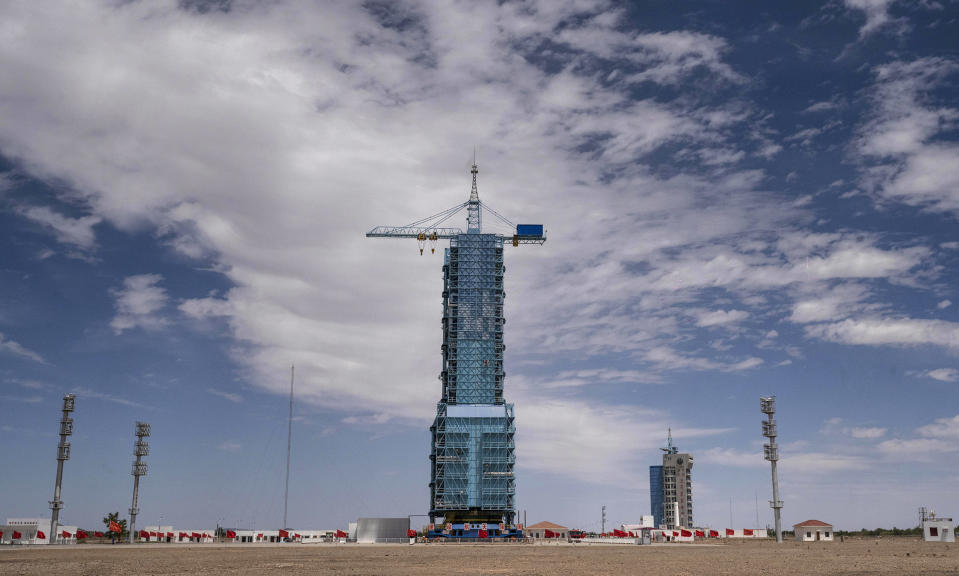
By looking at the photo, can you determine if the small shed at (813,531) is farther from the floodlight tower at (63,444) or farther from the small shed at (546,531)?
the floodlight tower at (63,444)

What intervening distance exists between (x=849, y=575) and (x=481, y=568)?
21820 mm

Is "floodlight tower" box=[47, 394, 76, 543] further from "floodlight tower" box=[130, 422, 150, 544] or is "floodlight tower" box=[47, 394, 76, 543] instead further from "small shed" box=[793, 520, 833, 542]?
"small shed" box=[793, 520, 833, 542]

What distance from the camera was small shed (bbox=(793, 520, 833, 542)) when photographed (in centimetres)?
14199

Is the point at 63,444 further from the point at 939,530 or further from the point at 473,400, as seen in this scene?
the point at 939,530

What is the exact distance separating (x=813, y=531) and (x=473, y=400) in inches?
2801

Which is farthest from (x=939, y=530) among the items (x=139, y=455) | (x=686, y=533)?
(x=139, y=455)

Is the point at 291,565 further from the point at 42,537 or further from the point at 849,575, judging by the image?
the point at 42,537

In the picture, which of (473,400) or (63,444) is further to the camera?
(473,400)

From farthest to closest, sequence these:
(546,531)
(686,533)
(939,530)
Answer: (546,531)
(686,533)
(939,530)

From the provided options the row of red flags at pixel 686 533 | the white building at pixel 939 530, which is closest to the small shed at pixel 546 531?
the row of red flags at pixel 686 533

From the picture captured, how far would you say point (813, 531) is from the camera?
146m

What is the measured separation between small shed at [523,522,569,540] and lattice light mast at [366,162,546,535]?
10397 millimetres

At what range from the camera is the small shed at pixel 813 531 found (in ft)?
466

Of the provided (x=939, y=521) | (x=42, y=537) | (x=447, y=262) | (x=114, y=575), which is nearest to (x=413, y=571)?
(x=114, y=575)
